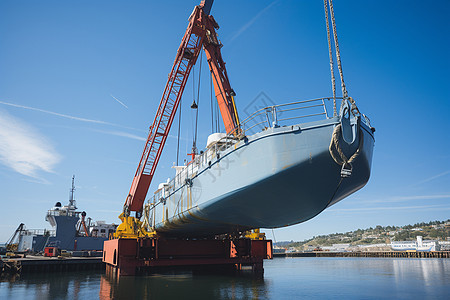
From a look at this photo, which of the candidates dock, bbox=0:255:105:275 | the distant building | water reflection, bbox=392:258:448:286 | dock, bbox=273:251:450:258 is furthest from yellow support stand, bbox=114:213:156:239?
the distant building

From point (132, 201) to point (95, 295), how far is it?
28.9 feet

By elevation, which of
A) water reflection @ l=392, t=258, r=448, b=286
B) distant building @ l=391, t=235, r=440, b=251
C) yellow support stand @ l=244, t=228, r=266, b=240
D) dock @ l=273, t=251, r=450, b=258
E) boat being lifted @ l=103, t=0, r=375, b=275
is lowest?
dock @ l=273, t=251, r=450, b=258

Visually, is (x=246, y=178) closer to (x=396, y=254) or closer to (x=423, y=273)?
(x=423, y=273)

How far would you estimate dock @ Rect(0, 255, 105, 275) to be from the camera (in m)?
26.8

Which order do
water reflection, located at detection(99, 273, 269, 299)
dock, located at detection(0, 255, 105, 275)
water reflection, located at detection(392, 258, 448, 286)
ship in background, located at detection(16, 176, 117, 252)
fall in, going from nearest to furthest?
water reflection, located at detection(99, 273, 269, 299) → water reflection, located at detection(392, 258, 448, 286) → dock, located at detection(0, 255, 105, 275) → ship in background, located at detection(16, 176, 117, 252)

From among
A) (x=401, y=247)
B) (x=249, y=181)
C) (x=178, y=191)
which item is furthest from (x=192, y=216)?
(x=401, y=247)

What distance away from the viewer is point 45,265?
93.9ft

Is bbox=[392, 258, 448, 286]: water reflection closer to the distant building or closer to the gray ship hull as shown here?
the gray ship hull

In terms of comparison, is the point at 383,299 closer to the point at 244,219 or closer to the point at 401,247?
the point at 244,219

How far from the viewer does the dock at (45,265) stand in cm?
2676

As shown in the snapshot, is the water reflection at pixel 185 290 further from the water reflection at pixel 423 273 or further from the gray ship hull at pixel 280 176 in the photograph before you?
the water reflection at pixel 423 273

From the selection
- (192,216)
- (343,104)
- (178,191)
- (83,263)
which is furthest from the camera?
(83,263)

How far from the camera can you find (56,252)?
110 feet

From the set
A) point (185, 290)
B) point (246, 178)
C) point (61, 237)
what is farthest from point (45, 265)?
point (246, 178)
